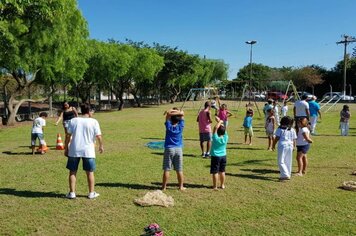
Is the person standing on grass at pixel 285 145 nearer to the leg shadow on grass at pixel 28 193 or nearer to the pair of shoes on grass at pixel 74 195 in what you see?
the pair of shoes on grass at pixel 74 195

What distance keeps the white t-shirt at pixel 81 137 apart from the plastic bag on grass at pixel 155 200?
1189 mm

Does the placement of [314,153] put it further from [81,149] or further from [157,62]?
[157,62]

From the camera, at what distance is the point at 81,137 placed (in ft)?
22.1

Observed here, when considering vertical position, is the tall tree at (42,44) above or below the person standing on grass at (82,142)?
above

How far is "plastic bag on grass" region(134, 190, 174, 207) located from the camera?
6527mm

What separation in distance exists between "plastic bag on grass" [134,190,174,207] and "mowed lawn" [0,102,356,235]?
0.39ft

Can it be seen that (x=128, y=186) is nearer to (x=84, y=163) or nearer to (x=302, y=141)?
(x=84, y=163)

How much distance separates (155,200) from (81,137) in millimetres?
1717

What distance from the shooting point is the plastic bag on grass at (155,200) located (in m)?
6.53

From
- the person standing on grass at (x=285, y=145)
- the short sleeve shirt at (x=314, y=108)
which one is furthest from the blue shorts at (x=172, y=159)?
the short sleeve shirt at (x=314, y=108)

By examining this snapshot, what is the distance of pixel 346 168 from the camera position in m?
9.58

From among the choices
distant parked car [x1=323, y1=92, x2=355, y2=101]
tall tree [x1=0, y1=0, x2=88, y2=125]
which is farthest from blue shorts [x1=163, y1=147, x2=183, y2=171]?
distant parked car [x1=323, y1=92, x2=355, y2=101]

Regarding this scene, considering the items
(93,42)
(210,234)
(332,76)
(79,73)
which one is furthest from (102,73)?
(332,76)

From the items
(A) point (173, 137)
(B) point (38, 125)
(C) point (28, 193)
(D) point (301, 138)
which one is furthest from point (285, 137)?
(B) point (38, 125)
